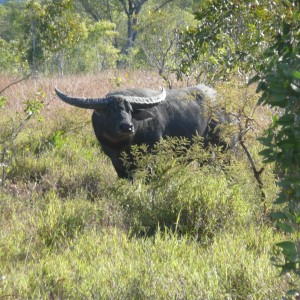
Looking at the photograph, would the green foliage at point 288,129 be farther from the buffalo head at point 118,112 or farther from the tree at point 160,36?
the tree at point 160,36

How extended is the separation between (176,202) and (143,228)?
42 cm

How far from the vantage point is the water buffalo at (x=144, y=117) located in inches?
283

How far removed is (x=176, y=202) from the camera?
5.79 m

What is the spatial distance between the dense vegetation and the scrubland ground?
1 centimetres

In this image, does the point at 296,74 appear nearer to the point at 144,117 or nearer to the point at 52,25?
the point at 144,117

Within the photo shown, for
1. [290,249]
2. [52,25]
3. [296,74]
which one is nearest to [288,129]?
[296,74]

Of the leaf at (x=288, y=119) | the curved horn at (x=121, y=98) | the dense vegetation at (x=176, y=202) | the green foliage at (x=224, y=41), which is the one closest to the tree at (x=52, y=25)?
the green foliage at (x=224, y=41)

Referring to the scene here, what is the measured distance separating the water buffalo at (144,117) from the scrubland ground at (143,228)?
0.42 meters

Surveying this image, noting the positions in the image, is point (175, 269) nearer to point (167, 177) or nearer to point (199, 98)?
point (167, 177)

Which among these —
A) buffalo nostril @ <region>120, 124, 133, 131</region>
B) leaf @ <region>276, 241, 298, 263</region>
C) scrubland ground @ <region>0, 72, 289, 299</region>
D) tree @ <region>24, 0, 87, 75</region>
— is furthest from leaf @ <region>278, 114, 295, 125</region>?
tree @ <region>24, 0, 87, 75</region>

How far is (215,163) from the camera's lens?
652 cm

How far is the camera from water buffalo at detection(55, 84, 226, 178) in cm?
718

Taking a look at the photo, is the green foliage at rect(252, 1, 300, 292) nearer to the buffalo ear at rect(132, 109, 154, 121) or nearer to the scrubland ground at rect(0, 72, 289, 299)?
the scrubland ground at rect(0, 72, 289, 299)

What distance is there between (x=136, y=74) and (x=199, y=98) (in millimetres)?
8248
